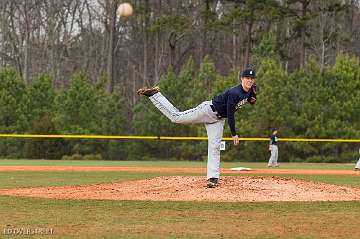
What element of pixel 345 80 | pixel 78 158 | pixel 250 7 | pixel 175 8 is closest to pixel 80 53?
pixel 175 8

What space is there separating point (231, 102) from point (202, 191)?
150 cm

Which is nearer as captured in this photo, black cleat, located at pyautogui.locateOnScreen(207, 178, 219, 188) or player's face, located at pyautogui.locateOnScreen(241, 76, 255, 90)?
player's face, located at pyautogui.locateOnScreen(241, 76, 255, 90)

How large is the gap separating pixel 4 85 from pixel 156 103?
105 feet

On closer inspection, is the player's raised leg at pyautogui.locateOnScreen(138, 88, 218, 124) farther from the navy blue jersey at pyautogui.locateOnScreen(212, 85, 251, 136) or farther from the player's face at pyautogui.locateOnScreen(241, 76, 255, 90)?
the player's face at pyautogui.locateOnScreen(241, 76, 255, 90)

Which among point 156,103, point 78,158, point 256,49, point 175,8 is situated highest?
point 175,8

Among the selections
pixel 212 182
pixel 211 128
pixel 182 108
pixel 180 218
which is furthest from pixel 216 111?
pixel 182 108

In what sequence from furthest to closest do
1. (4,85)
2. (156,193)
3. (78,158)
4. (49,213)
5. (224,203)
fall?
(4,85) → (78,158) → (156,193) → (224,203) → (49,213)

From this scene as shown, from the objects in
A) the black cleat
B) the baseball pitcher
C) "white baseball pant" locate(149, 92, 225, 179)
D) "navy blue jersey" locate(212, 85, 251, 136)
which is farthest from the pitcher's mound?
"navy blue jersey" locate(212, 85, 251, 136)

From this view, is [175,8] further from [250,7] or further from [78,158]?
[78,158]

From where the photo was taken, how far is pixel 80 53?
61.3 meters

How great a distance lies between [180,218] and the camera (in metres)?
8.59

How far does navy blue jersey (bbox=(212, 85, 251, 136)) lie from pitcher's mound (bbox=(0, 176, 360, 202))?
3.44 ft

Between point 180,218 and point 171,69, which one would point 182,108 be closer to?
point 171,69

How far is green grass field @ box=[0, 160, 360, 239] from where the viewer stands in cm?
744
